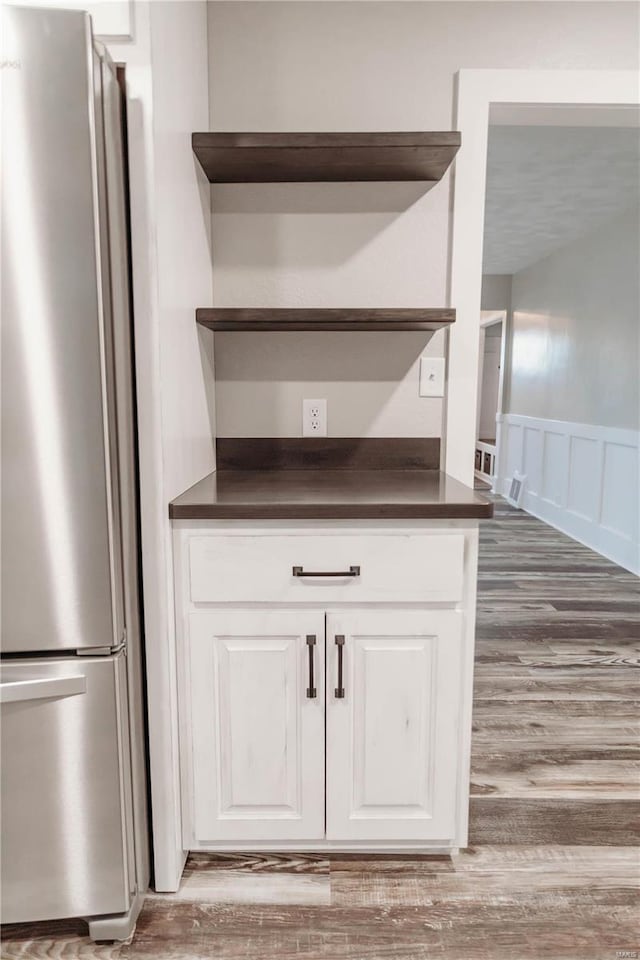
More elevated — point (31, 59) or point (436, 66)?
point (436, 66)

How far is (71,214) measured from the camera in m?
1.02

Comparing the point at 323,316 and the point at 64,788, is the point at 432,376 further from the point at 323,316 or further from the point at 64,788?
the point at 64,788

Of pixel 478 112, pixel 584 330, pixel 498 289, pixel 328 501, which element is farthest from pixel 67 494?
pixel 498 289

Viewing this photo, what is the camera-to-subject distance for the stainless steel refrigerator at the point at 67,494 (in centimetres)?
100

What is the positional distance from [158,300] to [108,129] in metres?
0.30

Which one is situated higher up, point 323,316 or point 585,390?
point 323,316

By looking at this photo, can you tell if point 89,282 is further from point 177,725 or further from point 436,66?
point 436,66

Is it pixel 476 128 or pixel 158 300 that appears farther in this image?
pixel 476 128

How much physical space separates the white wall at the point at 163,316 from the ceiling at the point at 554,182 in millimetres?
2067

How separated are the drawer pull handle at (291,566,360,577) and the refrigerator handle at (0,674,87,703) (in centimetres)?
47

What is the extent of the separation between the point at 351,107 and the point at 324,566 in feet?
4.36

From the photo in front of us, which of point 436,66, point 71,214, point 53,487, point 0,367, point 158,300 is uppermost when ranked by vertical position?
point 436,66

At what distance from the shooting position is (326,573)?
51.1 inches

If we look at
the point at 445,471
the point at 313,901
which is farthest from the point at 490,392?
the point at 313,901
